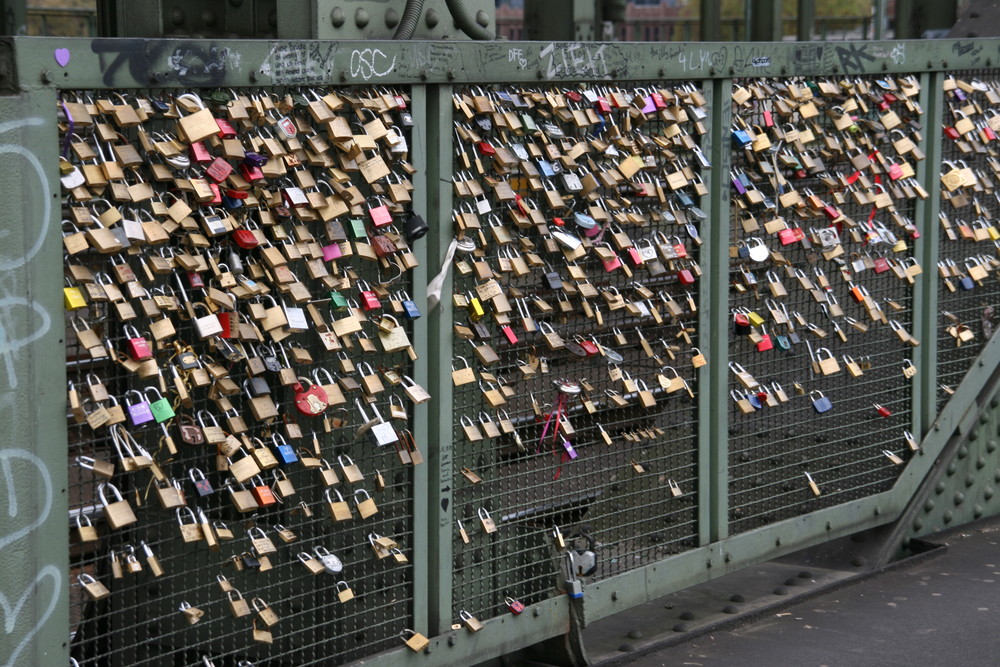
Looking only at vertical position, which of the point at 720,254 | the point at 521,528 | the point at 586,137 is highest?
the point at 586,137

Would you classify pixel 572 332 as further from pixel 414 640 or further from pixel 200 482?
pixel 200 482

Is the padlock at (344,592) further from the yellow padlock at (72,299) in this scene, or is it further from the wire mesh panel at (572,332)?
the yellow padlock at (72,299)

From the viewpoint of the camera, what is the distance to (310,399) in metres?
3.95

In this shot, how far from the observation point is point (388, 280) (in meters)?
4.23

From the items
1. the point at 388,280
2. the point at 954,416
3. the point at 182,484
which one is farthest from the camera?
the point at 954,416

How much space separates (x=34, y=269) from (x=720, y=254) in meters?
2.73

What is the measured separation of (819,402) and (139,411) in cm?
309

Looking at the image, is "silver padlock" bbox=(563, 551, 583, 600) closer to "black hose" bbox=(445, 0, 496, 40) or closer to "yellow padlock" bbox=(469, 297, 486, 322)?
"yellow padlock" bbox=(469, 297, 486, 322)

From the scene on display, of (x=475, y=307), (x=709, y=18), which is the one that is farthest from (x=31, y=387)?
(x=709, y=18)

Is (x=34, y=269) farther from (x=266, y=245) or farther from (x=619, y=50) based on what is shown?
(x=619, y=50)

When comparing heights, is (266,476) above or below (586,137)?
below

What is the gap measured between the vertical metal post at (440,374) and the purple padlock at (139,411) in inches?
41.4

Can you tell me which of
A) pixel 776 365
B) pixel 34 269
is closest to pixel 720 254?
pixel 776 365

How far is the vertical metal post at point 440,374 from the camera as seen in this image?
4.30m
